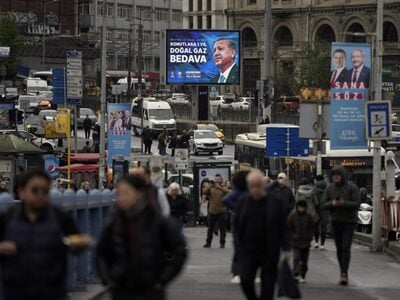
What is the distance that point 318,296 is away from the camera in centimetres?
1508

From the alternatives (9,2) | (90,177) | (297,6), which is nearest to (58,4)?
(9,2)

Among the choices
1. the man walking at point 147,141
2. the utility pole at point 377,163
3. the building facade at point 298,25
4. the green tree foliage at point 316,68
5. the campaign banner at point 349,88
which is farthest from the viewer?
the building facade at point 298,25

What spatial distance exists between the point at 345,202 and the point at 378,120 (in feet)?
18.3

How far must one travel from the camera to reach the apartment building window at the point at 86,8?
13512cm

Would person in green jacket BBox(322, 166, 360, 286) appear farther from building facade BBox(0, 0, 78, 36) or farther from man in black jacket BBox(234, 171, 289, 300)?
building facade BBox(0, 0, 78, 36)

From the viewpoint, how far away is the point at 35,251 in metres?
8.21

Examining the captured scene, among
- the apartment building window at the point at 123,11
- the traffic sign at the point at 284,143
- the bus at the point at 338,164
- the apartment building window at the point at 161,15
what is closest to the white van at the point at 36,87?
the apartment building window at the point at 123,11

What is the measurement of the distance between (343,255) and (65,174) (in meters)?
21.9

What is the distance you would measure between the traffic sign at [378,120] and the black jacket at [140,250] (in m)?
12.8

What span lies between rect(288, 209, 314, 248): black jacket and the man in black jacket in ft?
13.7

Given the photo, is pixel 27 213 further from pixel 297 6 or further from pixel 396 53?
→ pixel 297 6

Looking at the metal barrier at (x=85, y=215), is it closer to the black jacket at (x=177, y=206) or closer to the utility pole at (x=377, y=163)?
the black jacket at (x=177, y=206)

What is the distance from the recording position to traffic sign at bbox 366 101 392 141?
816 inches

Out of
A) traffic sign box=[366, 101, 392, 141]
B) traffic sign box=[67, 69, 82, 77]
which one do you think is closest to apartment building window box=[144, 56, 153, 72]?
traffic sign box=[67, 69, 82, 77]
